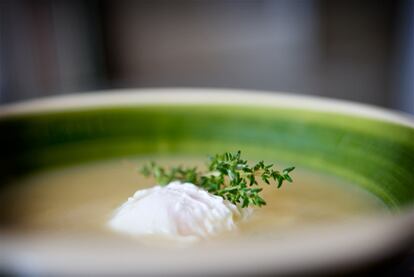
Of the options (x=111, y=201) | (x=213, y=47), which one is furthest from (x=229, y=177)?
(x=213, y=47)

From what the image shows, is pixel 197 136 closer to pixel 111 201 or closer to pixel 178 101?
pixel 178 101

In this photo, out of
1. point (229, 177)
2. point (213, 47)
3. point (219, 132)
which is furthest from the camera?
point (213, 47)

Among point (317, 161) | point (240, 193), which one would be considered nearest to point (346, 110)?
point (317, 161)

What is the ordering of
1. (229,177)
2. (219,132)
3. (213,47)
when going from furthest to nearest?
(213,47), (219,132), (229,177)

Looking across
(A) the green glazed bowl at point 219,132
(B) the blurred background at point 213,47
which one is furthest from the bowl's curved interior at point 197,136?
(B) the blurred background at point 213,47

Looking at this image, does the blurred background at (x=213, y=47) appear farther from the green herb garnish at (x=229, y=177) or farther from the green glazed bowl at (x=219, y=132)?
the green herb garnish at (x=229, y=177)

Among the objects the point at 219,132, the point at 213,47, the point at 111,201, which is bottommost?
the point at 111,201
